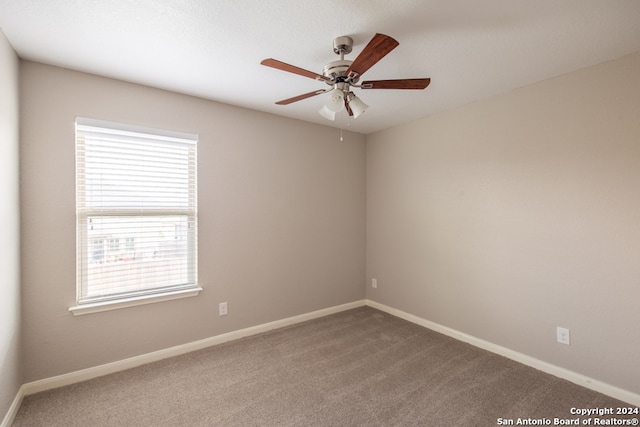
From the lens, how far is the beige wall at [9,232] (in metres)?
1.76

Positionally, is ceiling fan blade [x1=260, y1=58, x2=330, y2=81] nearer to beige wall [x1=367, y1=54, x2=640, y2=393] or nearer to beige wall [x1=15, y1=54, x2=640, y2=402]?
beige wall [x1=15, y1=54, x2=640, y2=402]

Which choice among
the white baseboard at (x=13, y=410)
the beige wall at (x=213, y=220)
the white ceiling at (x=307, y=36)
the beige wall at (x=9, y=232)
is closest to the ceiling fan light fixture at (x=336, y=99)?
the white ceiling at (x=307, y=36)

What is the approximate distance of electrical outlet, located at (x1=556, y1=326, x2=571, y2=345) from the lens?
232 centimetres

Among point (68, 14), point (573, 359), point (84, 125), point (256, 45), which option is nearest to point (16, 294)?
point (84, 125)

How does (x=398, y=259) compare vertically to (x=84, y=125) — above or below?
below

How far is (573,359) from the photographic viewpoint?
2.30 metres

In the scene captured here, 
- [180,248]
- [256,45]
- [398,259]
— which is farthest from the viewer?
[398,259]

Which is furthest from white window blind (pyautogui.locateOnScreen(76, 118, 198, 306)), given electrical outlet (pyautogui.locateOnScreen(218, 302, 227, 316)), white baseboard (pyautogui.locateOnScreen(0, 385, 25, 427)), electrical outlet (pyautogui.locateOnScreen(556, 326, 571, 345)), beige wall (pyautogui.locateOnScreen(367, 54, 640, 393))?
electrical outlet (pyautogui.locateOnScreen(556, 326, 571, 345))

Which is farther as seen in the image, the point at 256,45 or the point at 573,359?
the point at 573,359

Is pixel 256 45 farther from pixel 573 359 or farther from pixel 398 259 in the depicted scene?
pixel 573 359

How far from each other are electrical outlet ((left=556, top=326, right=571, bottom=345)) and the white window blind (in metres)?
3.08

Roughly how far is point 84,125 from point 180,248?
1216mm

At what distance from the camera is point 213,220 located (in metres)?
2.90

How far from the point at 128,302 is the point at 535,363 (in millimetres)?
3386
